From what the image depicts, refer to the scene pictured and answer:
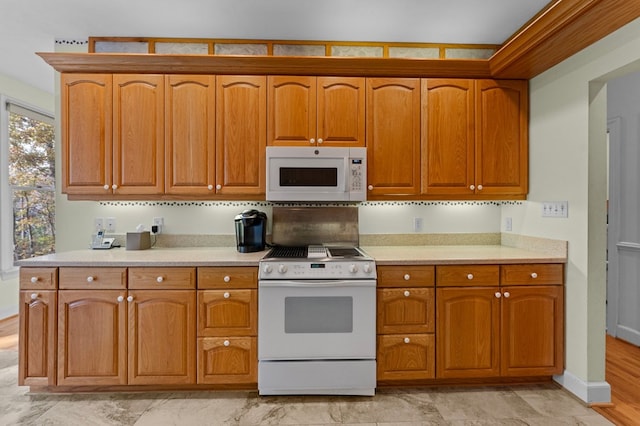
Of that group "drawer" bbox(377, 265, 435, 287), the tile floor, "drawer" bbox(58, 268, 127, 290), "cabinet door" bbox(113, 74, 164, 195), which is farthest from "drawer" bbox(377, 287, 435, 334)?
"cabinet door" bbox(113, 74, 164, 195)

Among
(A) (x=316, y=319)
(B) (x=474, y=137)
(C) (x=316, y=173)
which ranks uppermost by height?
(B) (x=474, y=137)

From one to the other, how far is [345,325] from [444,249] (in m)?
1.05

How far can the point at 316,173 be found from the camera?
246 cm

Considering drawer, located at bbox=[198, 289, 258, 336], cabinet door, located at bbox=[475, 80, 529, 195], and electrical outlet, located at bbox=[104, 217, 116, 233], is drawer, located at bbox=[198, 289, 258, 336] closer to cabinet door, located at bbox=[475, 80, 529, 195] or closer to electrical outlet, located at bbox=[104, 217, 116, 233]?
electrical outlet, located at bbox=[104, 217, 116, 233]

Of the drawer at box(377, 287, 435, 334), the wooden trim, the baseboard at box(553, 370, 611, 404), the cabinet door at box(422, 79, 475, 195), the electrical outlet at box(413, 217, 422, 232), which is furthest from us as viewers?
the electrical outlet at box(413, 217, 422, 232)

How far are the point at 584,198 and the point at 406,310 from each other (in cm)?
132

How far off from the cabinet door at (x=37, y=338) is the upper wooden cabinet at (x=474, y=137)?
2689 millimetres

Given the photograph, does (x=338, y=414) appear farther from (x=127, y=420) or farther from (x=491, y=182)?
(x=491, y=182)

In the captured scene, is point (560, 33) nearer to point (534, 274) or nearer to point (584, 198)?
point (584, 198)

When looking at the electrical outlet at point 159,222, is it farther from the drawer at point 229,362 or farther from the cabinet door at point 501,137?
the cabinet door at point 501,137

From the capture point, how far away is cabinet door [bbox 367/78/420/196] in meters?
2.53

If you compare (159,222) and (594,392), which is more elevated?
(159,222)

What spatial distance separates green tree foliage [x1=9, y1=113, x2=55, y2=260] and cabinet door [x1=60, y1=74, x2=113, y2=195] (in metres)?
1.96

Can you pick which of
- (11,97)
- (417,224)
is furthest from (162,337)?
(11,97)
